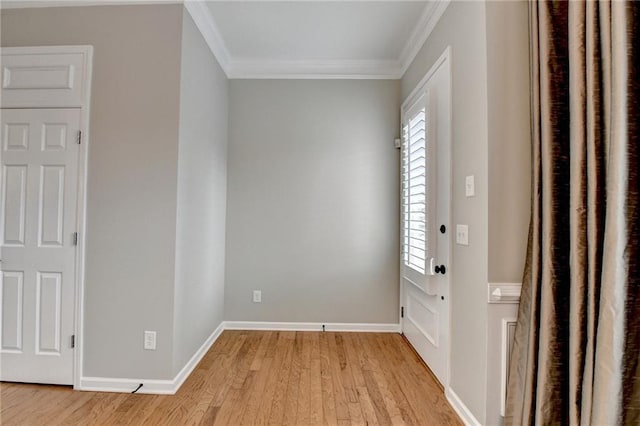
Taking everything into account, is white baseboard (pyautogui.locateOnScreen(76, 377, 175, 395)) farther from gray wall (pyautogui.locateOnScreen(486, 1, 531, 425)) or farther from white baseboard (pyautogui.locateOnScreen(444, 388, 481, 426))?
gray wall (pyautogui.locateOnScreen(486, 1, 531, 425))

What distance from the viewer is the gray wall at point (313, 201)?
3.28m

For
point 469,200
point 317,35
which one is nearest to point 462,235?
point 469,200

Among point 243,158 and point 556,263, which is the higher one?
point 243,158

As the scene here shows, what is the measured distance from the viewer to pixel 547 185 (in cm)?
140

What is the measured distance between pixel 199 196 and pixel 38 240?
45.4 inches

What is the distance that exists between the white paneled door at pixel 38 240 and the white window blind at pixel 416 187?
104 inches

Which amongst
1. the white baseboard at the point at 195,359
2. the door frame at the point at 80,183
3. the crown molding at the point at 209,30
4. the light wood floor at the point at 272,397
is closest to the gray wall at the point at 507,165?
the light wood floor at the point at 272,397

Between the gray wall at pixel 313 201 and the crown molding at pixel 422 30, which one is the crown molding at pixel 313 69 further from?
the crown molding at pixel 422 30

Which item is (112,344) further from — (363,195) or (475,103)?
(475,103)

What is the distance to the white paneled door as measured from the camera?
7.06 ft

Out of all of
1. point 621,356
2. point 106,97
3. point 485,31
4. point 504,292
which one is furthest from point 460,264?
point 106,97

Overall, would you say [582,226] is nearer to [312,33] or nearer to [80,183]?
[312,33]

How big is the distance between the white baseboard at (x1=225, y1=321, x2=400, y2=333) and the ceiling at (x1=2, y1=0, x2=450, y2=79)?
276 centimetres

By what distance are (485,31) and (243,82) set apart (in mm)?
2500
